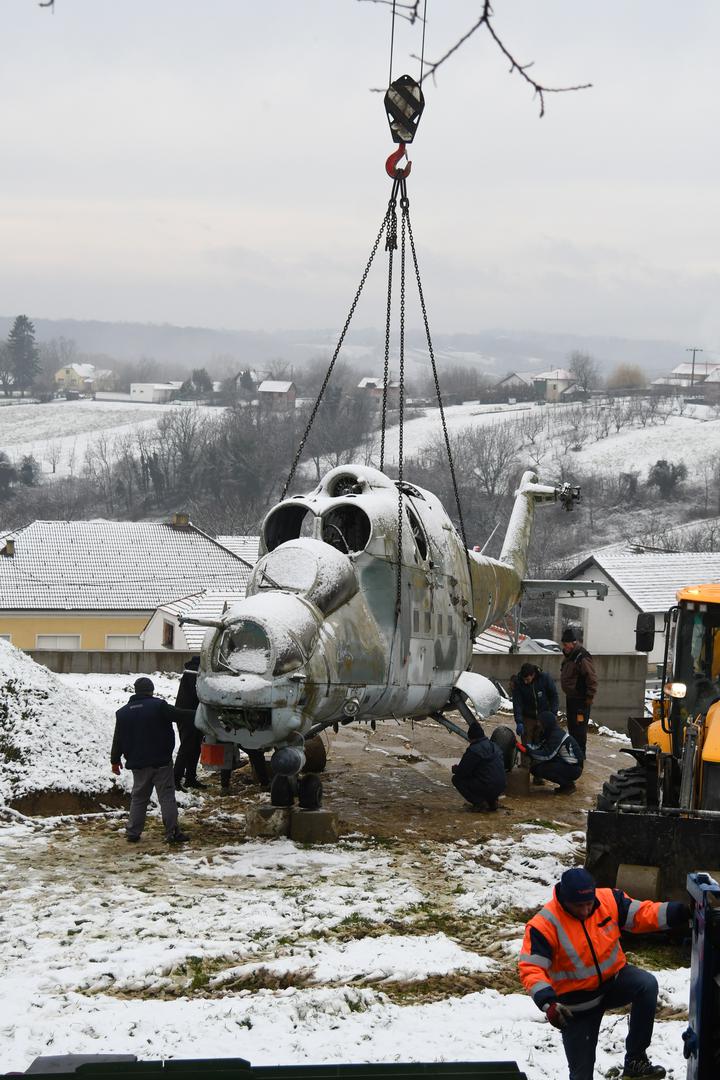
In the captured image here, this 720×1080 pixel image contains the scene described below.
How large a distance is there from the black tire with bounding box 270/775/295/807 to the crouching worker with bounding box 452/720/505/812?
7.39ft

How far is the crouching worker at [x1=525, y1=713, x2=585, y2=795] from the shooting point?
1591 centimetres

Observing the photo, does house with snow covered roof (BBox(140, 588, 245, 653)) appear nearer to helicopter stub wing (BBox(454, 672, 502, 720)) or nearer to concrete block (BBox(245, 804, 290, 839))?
helicopter stub wing (BBox(454, 672, 502, 720))

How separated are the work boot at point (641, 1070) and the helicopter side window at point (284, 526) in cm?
776

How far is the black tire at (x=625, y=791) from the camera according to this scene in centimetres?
1130

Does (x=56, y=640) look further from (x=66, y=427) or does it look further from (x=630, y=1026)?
(x=66, y=427)

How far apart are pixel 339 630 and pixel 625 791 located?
3265 mm

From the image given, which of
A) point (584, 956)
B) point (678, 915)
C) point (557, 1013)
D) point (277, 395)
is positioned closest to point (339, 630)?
point (584, 956)

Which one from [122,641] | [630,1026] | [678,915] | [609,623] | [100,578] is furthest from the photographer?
[609,623]

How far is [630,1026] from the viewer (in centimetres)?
730

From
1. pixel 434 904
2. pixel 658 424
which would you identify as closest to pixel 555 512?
pixel 658 424

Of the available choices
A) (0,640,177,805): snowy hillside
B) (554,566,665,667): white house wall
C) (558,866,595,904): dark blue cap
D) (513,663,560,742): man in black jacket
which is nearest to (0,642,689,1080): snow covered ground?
(0,640,177,805): snowy hillside

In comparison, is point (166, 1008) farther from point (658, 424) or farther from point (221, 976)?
point (658, 424)

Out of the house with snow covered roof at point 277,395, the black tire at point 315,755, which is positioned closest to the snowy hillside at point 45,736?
the black tire at point 315,755

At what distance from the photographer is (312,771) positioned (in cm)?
1653
